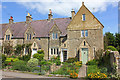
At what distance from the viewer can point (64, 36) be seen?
24016 mm

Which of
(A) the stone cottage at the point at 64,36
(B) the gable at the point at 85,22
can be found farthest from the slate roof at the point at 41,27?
(B) the gable at the point at 85,22

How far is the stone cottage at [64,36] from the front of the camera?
20.8 metres

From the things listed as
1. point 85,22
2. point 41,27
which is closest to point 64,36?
point 85,22

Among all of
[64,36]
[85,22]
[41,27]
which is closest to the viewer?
[85,22]

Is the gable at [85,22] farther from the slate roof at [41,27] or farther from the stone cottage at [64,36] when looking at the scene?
the slate roof at [41,27]

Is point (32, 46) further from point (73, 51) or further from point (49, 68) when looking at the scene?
point (49, 68)

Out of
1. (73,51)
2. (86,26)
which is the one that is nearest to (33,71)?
(73,51)

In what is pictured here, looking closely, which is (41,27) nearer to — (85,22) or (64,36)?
(64,36)

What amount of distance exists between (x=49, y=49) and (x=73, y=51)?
20.6 feet

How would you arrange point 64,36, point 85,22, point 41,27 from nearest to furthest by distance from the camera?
point 85,22 → point 64,36 → point 41,27

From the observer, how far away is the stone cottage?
20844mm

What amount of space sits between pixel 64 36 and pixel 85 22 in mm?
5474

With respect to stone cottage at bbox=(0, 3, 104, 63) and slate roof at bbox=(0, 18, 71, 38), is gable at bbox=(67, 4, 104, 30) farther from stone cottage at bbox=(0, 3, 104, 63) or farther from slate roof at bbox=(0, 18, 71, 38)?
slate roof at bbox=(0, 18, 71, 38)

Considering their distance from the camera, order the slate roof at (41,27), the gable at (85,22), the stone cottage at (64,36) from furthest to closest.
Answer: the slate roof at (41,27) → the gable at (85,22) → the stone cottage at (64,36)
